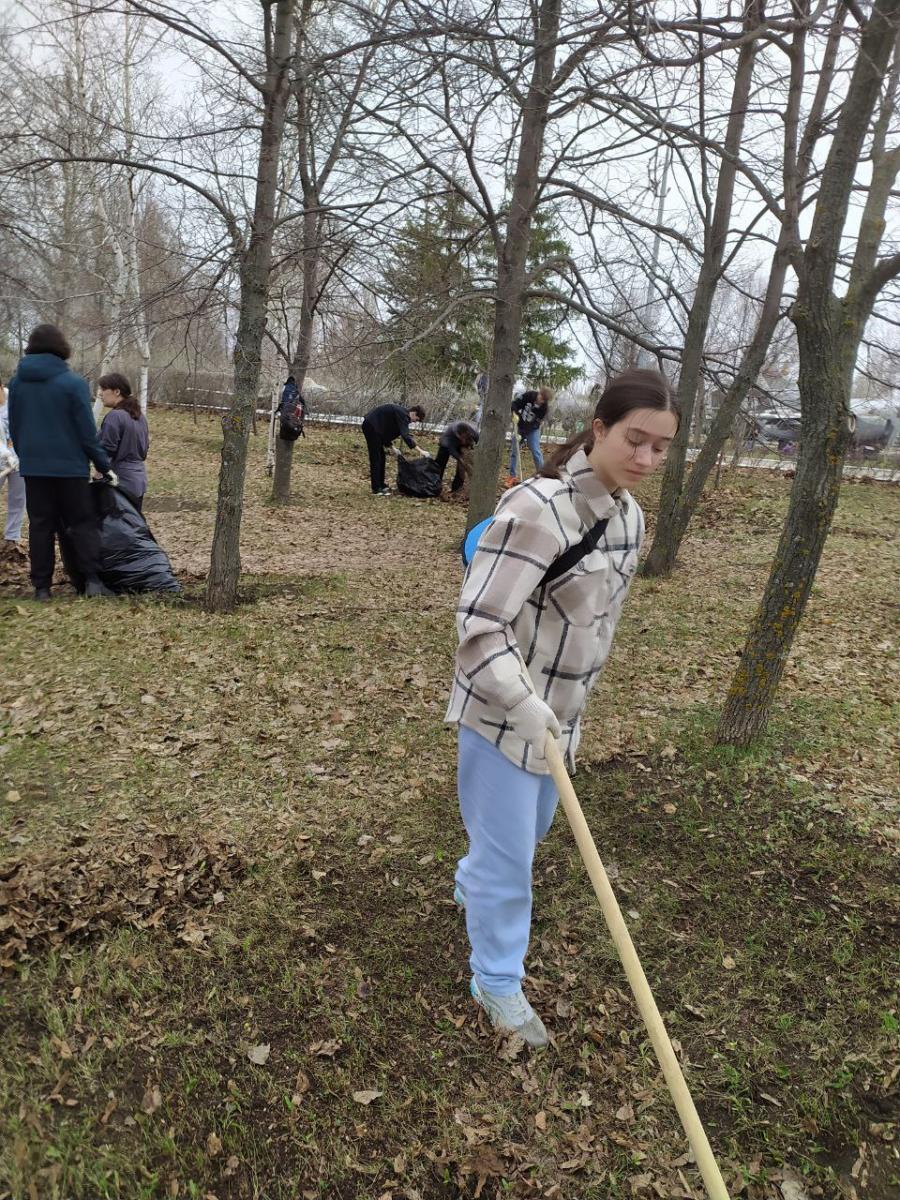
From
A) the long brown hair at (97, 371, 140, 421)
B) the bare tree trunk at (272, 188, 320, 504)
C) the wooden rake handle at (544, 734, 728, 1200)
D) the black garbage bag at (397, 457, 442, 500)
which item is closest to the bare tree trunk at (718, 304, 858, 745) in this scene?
the wooden rake handle at (544, 734, 728, 1200)

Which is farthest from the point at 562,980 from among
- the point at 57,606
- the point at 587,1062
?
the point at 57,606

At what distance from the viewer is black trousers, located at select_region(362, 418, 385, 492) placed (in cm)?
1234

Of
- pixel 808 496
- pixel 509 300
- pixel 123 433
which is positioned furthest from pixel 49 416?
pixel 808 496

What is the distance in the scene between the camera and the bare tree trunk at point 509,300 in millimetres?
6559

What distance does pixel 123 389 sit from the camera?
21.3ft

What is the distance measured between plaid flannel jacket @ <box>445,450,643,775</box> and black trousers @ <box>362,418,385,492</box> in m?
10.6

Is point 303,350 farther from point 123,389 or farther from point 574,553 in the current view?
point 574,553

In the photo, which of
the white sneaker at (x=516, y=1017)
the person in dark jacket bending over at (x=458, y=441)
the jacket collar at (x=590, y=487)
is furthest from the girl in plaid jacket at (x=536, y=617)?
the person in dark jacket bending over at (x=458, y=441)

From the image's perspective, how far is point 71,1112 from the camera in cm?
209

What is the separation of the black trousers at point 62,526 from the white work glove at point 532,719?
4.93 metres

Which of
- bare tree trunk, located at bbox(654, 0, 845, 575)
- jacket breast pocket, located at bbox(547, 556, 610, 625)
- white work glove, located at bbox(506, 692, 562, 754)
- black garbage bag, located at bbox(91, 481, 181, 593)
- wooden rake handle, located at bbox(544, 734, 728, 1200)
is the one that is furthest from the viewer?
black garbage bag, located at bbox(91, 481, 181, 593)

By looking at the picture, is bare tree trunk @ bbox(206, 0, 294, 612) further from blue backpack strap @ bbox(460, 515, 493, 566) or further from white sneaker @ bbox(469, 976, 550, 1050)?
white sneaker @ bbox(469, 976, 550, 1050)

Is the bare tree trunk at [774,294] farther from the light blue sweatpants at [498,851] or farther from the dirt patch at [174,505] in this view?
the dirt patch at [174,505]

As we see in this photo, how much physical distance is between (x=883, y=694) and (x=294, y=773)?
374 centimetres
